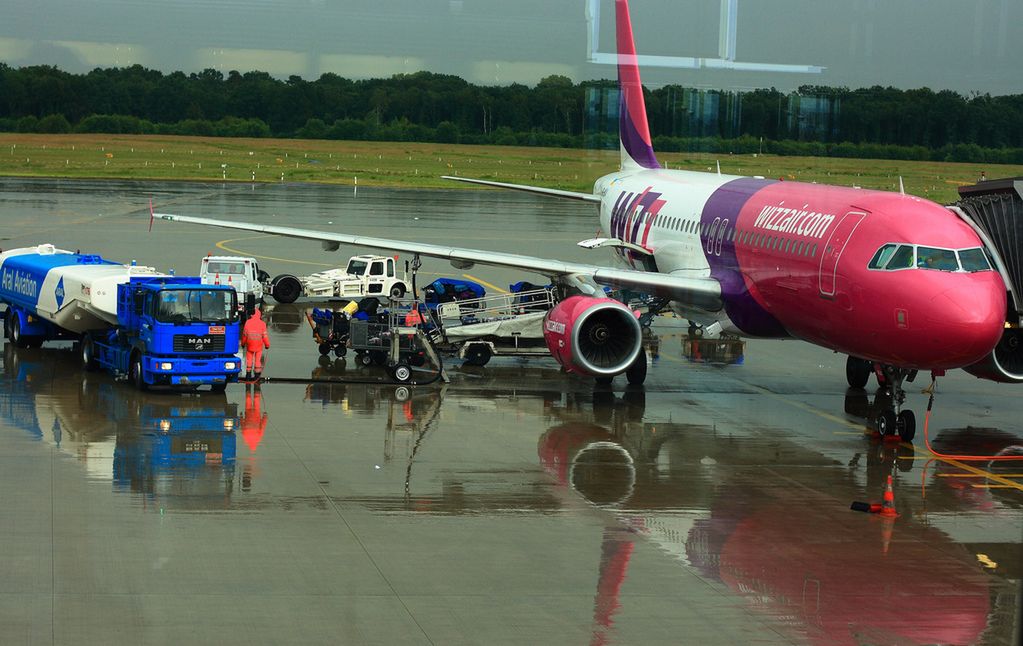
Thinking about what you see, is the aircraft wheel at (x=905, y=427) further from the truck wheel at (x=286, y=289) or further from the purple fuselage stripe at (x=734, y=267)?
the truck wheel at (x=286, y=289)

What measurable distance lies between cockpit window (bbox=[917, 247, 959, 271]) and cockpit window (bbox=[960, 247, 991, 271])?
0.15 m

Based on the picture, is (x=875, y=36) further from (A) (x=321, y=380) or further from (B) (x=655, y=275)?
(A) (x=321, y=380)

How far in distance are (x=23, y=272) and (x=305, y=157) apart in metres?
111

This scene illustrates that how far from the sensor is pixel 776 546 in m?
16.0

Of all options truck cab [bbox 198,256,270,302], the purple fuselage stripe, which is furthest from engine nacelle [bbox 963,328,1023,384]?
truck cab [bbox 198,256,270,302]

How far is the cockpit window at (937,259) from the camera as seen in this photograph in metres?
21.4

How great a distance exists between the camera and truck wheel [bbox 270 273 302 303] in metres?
40.4

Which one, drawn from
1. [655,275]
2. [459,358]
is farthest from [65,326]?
[655,275]

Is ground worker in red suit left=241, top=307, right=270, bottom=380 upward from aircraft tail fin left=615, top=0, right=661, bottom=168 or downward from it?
downward

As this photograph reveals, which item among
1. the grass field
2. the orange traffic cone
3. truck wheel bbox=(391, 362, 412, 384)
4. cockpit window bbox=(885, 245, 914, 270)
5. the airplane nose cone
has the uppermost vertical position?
the grass field

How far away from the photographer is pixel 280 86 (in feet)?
270

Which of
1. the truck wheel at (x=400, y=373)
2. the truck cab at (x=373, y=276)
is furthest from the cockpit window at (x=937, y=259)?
the truck cab at (x=373, y=276)

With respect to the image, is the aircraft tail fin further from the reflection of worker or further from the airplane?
the reflection of worker

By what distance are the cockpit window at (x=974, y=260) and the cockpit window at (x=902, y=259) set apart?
34.4 inches
